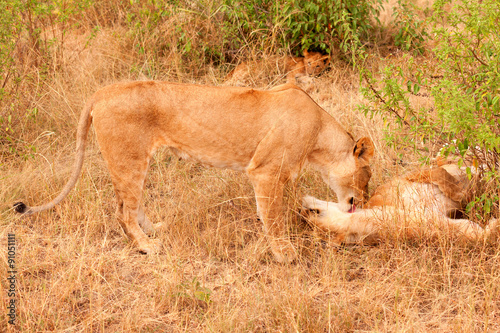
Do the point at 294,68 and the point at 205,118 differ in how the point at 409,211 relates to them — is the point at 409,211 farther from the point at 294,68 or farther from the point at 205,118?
the point at 294,68

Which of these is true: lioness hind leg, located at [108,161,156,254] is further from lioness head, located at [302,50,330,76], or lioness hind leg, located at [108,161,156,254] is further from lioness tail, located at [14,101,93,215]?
lioness head, located at [302,50,330,76]

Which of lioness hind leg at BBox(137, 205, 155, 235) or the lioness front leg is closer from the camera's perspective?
the lioness front leg

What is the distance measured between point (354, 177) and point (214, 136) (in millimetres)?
1141

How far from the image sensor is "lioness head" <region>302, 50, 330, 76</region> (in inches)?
260

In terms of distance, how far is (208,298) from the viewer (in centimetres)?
329

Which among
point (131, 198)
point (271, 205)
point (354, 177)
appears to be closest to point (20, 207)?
point (131, 198)

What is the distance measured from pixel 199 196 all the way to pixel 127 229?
74cm

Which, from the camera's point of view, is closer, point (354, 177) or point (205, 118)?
point (205, 118)

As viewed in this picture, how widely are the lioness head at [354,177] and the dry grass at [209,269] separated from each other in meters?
0.34

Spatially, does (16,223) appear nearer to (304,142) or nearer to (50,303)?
(50,303)

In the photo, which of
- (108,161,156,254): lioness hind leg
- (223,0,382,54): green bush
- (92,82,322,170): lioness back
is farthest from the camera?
(223,0,382,54): green bush

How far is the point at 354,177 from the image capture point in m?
4.29

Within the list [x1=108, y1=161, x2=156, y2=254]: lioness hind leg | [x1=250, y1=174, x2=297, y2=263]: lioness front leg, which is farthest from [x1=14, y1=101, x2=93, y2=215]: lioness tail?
[x1=250, y1=174, x2=297, y2=263]: lioness front leg

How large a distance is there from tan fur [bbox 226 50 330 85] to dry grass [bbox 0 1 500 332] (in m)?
1.40
